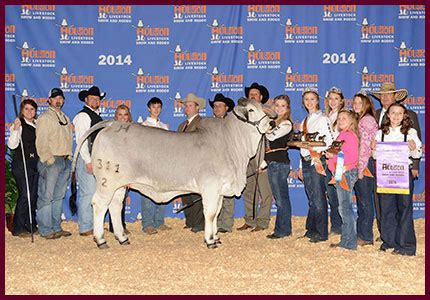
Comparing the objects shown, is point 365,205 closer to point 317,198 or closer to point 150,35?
point 317,198

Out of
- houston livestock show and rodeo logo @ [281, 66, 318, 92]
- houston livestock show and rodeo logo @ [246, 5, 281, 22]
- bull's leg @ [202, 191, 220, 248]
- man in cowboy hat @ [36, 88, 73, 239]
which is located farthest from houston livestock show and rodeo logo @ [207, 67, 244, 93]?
bull's leg @ [202, 191, 220, 248]

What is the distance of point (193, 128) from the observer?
8.25 meters

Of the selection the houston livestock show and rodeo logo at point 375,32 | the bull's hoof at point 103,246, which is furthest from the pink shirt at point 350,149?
the houston livestock show and rodeo logo at point 375,32

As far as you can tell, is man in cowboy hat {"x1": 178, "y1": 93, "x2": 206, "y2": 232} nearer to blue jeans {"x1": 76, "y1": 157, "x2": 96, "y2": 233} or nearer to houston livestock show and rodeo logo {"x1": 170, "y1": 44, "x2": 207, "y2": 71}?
houston livestock show and rodeo logo {"x1": 170, "y1": 44, "x2": 207, "y2": 71}

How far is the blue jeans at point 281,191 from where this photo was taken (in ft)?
25.6

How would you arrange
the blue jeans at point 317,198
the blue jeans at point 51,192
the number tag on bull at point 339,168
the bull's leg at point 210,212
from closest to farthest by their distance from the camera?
the number tag on bull at point 339,168
the bull's leg at point 210,212
the blue jeans at point 317,198
the blue jeans at point 51,192

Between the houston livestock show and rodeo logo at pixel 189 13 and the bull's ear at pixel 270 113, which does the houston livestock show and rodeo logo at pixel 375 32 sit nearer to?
the houston livestock show and rodeo logo at pixel 189 13

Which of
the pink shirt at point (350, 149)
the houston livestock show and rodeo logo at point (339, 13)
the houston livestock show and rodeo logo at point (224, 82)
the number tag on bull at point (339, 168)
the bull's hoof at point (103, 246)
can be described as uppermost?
the houston livestock show and rodeo logo at point (339, 13)

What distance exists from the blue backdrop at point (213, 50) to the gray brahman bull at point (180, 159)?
8.02 feet

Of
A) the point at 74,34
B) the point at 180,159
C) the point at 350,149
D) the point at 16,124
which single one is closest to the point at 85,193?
the point at 16,124

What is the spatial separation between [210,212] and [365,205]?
1905mm

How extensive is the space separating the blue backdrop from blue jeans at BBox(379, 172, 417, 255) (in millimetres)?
3183

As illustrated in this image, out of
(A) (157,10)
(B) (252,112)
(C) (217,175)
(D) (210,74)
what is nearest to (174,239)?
(C) (217,175)

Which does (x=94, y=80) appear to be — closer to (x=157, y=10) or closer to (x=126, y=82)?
(x=126, y=82)
